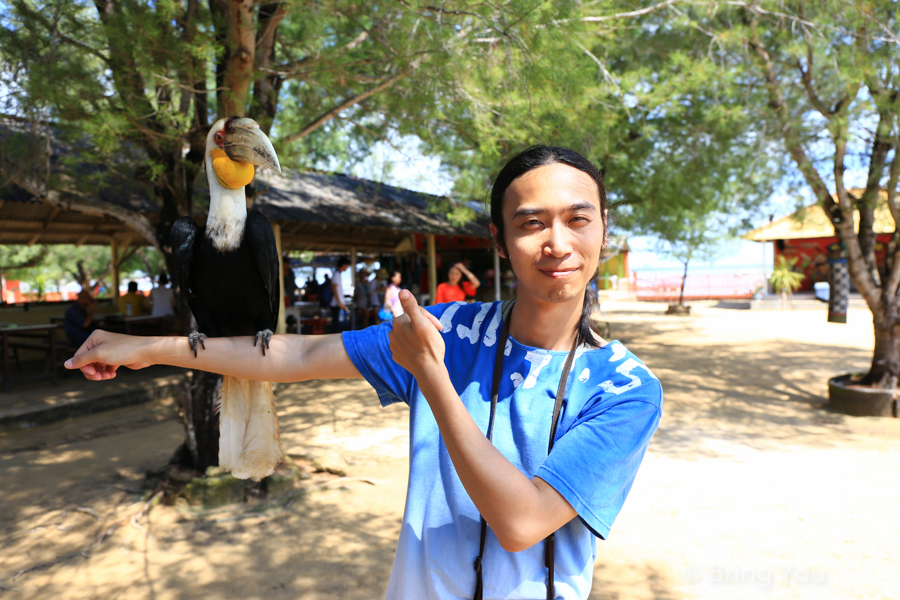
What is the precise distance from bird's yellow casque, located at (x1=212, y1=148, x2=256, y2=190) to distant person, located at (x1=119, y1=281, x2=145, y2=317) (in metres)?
9.47

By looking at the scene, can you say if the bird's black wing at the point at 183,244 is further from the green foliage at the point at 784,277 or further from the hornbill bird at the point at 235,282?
the green foliage at the point at 784,277

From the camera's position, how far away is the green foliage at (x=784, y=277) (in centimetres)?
1900

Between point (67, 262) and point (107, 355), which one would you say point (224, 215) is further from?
point (67, 262)

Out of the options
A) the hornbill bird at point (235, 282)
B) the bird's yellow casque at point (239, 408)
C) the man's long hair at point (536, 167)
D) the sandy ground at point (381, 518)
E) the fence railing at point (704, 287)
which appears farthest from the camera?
the fence railing at point (704, 287)

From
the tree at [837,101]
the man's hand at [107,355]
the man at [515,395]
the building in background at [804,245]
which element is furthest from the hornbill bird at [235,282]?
the building in background at [804,245]

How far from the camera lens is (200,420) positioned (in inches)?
173

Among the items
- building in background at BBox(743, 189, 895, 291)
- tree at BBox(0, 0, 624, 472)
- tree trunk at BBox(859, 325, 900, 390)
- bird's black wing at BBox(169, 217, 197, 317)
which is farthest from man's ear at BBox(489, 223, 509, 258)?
building in background at BBox(743, 189, 895, 291)

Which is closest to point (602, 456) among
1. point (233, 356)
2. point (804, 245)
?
point (233, 356)

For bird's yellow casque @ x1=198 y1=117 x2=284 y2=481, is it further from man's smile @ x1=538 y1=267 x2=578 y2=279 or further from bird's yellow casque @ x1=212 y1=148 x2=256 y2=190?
man's smile @ x1=538 y1=267 x2=578 y2=279

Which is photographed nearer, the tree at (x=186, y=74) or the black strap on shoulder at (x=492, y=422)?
the black strap on shoulder at (x=492, y=422)

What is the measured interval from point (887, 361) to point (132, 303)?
10988 mm

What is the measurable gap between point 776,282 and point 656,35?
14458 millimetres

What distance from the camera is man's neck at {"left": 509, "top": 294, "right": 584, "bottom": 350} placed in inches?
49.3

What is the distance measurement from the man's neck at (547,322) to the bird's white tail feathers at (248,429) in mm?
827
